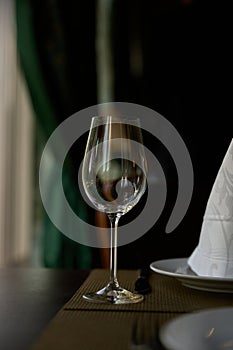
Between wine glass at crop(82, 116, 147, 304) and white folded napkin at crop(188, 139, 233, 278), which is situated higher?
wine glass at crop(82, 116, 147, 304)

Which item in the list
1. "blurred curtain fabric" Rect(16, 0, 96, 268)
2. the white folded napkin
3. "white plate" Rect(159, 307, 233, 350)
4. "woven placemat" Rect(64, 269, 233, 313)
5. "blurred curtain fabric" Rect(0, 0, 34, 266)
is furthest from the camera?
"blurred curtain fabric" Rect(0, 0, 34, 266)

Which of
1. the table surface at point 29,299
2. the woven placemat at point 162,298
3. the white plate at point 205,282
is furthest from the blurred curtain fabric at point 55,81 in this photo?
the white plate at point 205,282

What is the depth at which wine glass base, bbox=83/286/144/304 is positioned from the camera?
2.21ft

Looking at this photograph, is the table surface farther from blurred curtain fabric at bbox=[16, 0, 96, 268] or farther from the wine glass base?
blurred curtain fabric at bbox=[16, 0, 96, 268]

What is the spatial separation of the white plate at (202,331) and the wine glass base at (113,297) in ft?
0.61

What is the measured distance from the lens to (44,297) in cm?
72

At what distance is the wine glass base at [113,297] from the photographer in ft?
2.21

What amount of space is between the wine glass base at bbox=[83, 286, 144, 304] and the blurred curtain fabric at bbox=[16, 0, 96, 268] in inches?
60.7

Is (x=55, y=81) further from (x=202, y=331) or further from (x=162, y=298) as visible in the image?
(x=202, y=331)

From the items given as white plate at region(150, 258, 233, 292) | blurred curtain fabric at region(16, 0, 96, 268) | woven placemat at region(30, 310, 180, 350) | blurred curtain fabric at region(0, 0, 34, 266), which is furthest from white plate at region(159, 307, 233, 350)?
blurred curtain fabric at region(0, 0, 34, 266)

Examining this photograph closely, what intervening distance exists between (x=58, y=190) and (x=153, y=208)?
1.41ft

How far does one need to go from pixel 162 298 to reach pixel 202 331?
0.76ft

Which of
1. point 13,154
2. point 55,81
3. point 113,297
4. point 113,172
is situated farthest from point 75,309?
point 13,154

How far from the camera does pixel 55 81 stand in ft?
7.58
